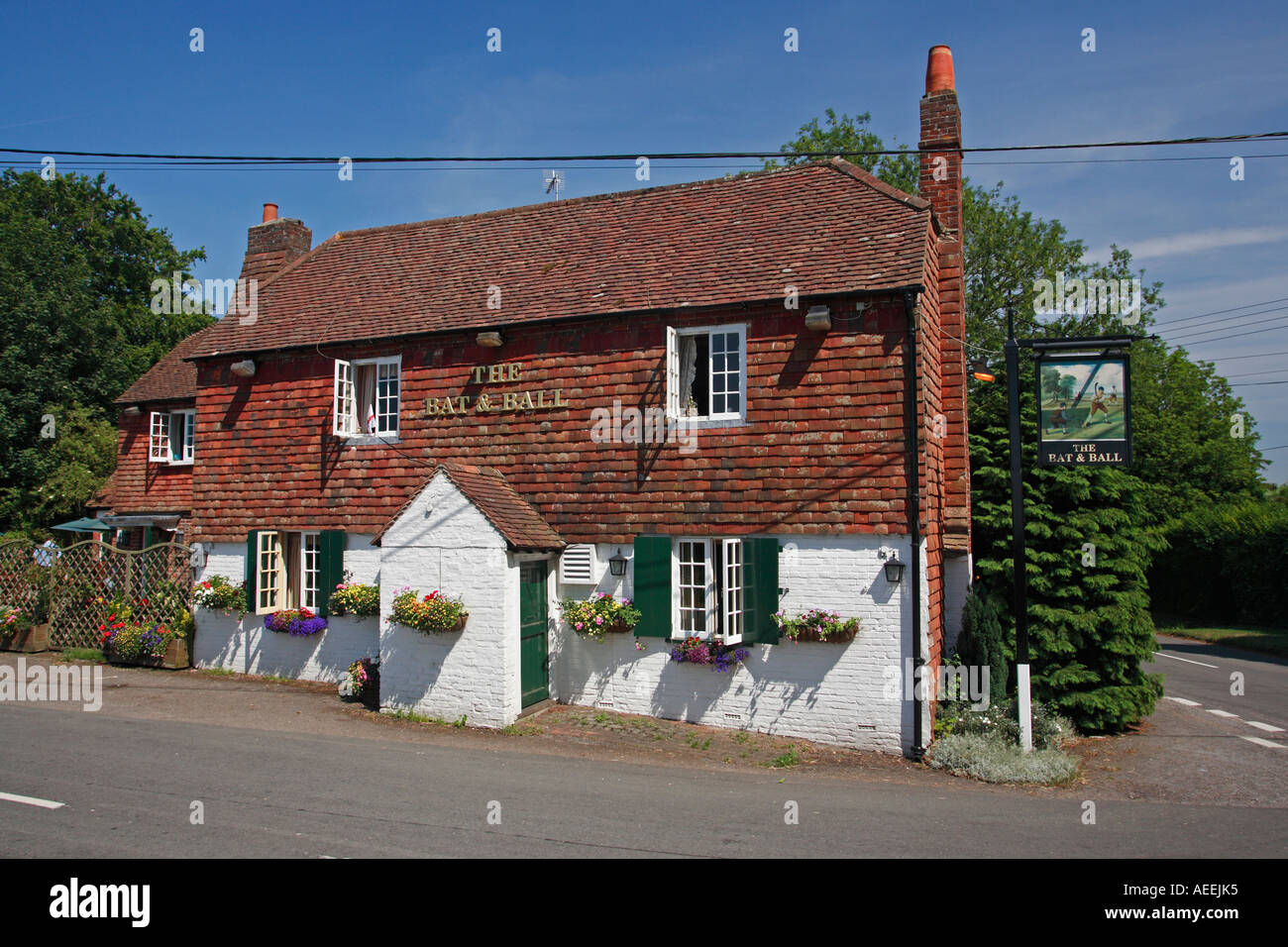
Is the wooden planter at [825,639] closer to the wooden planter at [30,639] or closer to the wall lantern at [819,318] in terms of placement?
the wall lantern at [819,318]

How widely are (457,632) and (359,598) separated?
243 centimetres

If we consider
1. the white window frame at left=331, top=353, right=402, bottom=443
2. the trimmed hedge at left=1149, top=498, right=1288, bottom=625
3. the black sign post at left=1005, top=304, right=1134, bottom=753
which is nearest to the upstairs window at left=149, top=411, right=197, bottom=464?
the white window frame at left=331, top=353, right=402, bottom=443

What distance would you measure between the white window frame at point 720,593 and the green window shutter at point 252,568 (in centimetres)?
746

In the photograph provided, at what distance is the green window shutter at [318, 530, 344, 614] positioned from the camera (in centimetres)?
Answer: 1394

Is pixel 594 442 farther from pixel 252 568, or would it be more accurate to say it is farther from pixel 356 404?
pixel 252 568

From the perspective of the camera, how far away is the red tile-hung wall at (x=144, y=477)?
1977 centimetres

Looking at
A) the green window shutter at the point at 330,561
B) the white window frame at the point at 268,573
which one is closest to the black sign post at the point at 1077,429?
the green window shutter at the point at 330,561

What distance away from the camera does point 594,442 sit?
12422 millimetres

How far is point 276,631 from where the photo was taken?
14.5 meters

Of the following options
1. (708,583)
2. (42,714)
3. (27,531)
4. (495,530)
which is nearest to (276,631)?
(42,714)

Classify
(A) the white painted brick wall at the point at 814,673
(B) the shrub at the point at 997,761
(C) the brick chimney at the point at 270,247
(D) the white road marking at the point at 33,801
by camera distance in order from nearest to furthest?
(D) the white road marking at the point at 33,801 → (B) the shrub at the point at 997,761 → (A) the white painted brick wall at the point at 814,673 → (C) the brick chimney at the point at 270,247

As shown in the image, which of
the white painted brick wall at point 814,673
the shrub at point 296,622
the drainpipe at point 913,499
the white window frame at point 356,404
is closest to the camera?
the drainpipe at point 913,499

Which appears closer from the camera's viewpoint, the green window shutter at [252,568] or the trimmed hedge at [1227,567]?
the green window shutter at [252,568]
